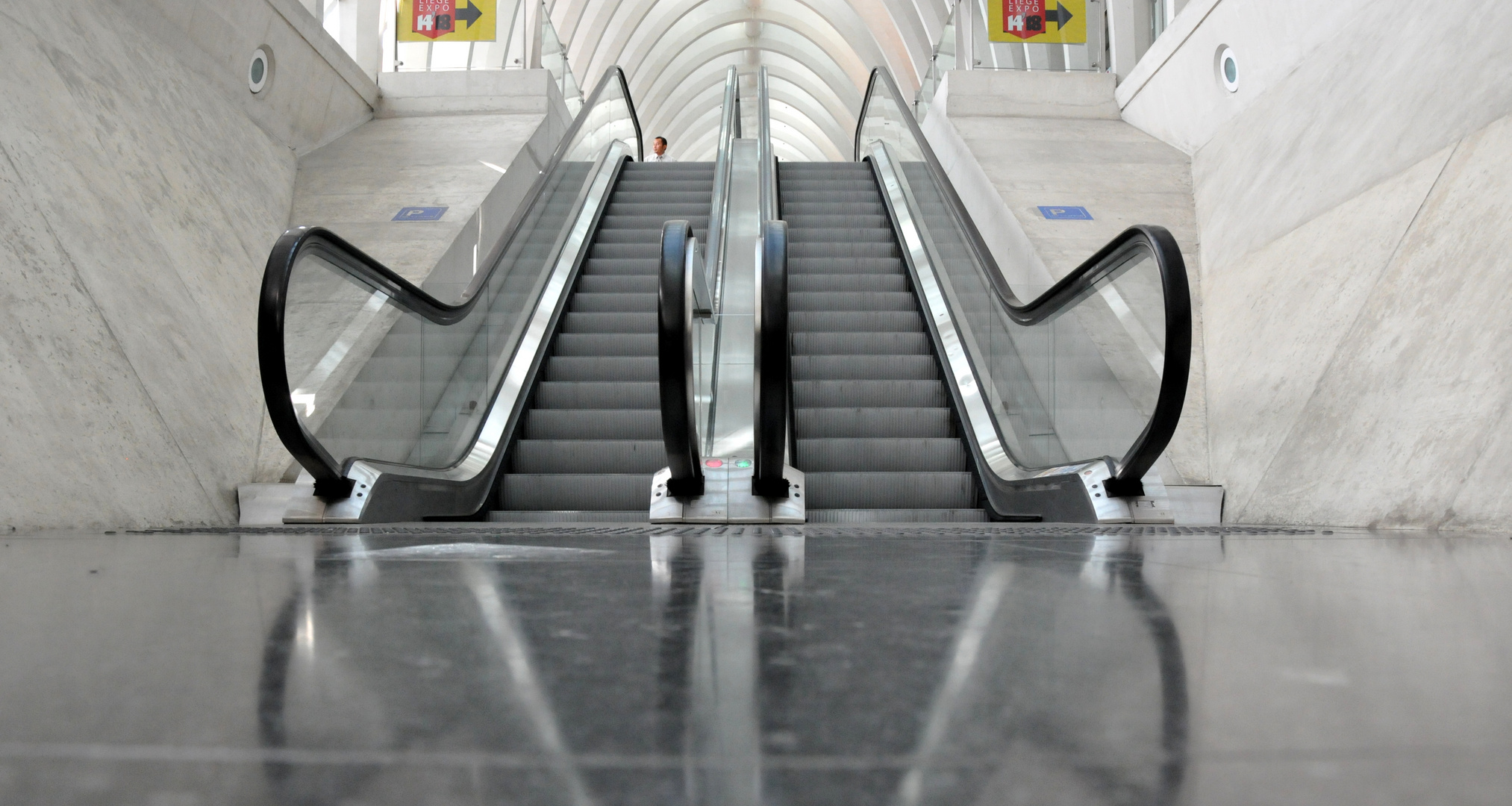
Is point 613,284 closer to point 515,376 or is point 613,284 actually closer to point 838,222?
point 515,376

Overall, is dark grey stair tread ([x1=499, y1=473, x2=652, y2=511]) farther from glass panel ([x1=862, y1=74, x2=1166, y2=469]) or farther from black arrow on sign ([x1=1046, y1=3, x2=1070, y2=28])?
black arrow on sign ([x1=1046, y1=3, x2=1070, y2=28])

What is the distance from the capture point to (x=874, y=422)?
6141 millimetres

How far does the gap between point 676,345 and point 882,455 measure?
6.19ft

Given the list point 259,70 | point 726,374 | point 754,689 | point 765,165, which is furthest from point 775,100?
point 754,689

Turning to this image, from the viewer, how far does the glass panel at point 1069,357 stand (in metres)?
4.41

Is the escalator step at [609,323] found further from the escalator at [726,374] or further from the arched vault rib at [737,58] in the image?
the arched vault rib at [737,58]

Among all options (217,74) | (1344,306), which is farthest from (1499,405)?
(217,74)

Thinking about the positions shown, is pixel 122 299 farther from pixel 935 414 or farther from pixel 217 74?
pixel 935 414

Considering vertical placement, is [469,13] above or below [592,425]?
above

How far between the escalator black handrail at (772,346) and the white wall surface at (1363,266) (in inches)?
106

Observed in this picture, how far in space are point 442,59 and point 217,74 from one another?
13.2 feet

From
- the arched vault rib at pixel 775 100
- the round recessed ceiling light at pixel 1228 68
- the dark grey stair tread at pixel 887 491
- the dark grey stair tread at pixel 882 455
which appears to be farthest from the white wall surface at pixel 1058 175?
the arched vault rib at pixel 775 100

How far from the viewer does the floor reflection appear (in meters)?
0.52

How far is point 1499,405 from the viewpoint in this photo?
379 cm
